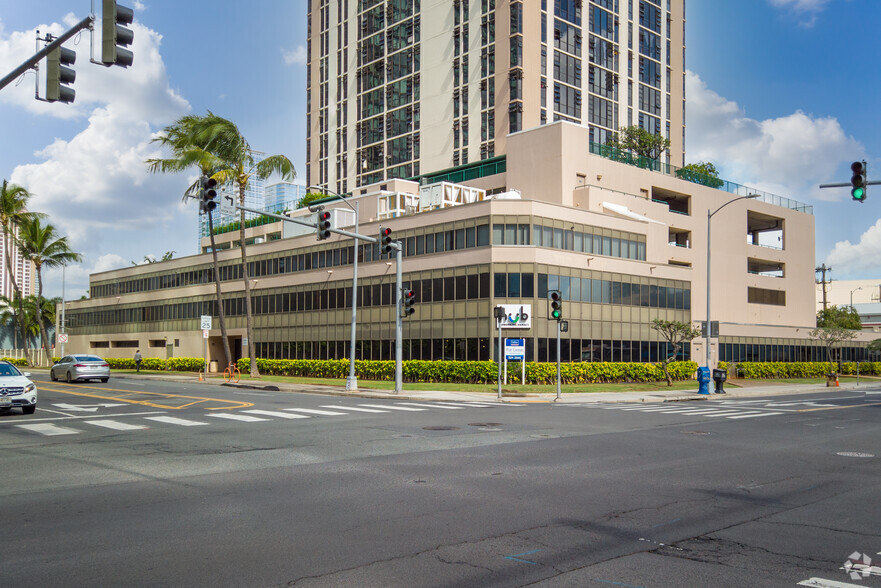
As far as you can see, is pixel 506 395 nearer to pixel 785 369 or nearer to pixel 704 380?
pixel 704 380

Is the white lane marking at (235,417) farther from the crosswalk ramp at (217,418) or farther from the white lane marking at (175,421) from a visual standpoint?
the white lane marking at (175,421)

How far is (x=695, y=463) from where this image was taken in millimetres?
12375

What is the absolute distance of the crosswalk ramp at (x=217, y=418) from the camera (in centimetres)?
1717

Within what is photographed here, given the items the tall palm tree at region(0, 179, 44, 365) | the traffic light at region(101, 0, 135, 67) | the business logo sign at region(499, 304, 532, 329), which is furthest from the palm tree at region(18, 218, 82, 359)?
the traffic light at region(101, 0, 135, 67)

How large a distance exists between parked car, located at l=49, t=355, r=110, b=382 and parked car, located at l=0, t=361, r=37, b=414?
18.0 m

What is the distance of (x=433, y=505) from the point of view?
884cm

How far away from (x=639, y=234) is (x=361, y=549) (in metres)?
44.7

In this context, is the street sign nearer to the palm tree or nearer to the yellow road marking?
the yellow road marking

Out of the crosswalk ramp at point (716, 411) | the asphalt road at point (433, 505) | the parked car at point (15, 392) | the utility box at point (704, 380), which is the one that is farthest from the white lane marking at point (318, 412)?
the utility box at point (704, 380)

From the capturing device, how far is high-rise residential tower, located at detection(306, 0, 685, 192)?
75.9 metres

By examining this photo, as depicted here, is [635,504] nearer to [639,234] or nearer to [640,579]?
[640,579]

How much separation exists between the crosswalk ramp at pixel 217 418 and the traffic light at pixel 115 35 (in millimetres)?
9511

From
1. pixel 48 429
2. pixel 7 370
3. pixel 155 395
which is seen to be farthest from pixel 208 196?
pixel 155 395

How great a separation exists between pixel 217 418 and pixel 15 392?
5558 mm
